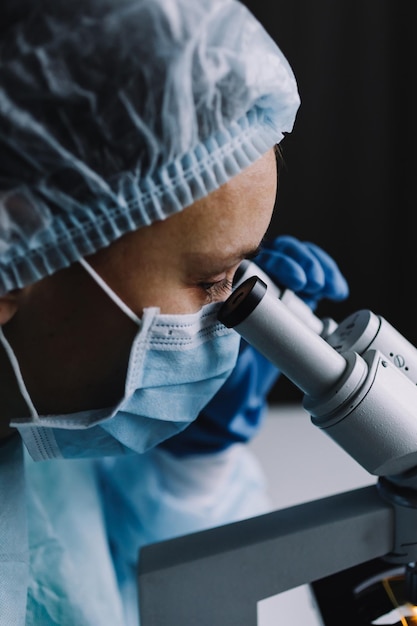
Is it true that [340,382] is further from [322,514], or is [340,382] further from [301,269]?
[301,269]

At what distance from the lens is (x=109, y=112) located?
698 mm

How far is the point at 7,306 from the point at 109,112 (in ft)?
0.75

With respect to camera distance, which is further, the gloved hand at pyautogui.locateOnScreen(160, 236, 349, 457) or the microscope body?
the gloved hand at pyautogui.locateOnScreen(160, 236, 349, 457)

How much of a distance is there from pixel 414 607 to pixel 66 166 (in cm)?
65

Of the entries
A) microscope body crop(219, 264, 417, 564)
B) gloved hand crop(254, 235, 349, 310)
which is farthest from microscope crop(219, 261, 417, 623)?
gloved hand crop(254, 235, 349, 310)

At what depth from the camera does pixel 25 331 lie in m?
0.81

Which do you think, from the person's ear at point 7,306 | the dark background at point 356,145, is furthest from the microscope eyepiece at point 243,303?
the dark background at point 356,145

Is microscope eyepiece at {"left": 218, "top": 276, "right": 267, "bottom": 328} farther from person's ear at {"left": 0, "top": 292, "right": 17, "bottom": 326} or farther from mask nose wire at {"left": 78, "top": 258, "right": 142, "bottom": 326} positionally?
person's ear at {"left": 0, "top": 292, "right": 17, "bottom": 326}

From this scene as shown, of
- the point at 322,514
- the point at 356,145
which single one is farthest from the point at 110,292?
the point at 356,145

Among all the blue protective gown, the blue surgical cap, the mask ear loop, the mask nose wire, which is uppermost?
the blue surgical cap

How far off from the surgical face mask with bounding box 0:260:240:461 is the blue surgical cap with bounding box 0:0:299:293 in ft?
0.21

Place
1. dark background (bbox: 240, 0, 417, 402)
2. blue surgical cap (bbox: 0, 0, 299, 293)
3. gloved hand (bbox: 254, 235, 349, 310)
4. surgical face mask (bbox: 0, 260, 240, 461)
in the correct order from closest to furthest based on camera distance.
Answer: blue surgical cap (bbox: 0, 0, 299, 293), surgical face mask (bbox: 0, 260, 240, 461), gloved hand (bbox: 254, 235, 349, 310), dark background (bbox: 240, 0, 417, 402)

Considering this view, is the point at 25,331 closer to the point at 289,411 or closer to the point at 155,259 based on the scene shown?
the point at 155,259

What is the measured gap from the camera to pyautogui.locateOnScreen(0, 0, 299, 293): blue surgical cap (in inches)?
27.2
